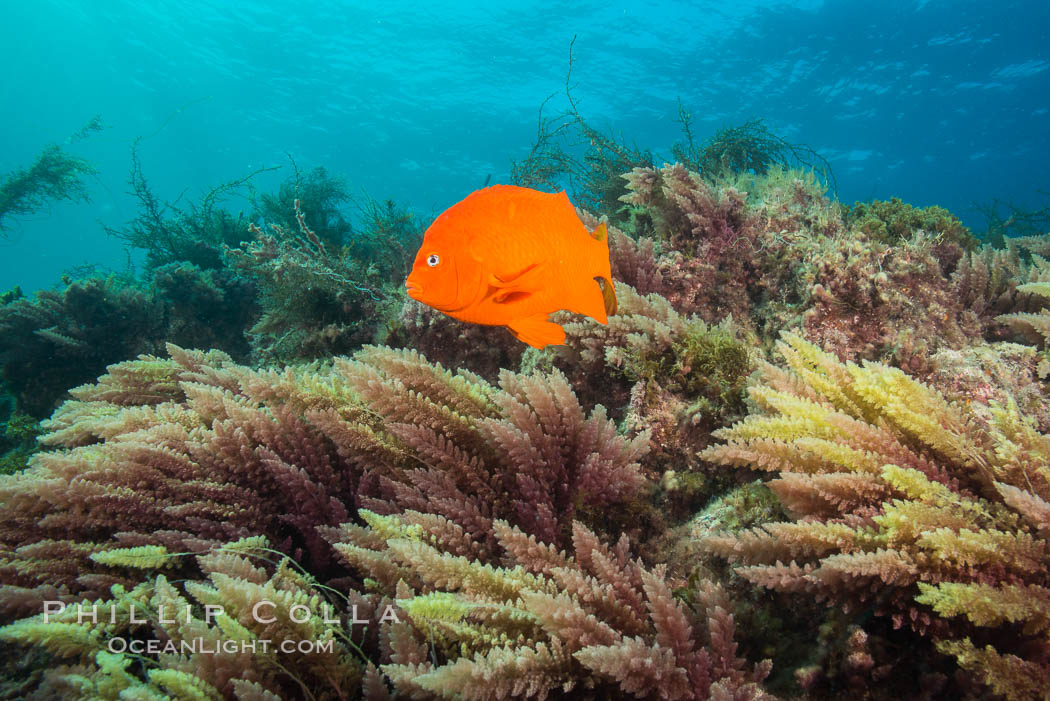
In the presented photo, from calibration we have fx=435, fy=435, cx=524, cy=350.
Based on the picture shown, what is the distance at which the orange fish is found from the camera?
121cm

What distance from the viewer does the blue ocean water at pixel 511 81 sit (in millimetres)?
34812

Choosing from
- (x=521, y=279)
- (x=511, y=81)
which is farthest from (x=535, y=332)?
(x=511, y=81)

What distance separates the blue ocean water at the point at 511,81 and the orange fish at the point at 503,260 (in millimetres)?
25143

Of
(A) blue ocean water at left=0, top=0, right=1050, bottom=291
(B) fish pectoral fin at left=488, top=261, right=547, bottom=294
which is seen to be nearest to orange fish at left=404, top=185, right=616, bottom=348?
(B) fish pectoral fin at left=488, top=261, right=547, bottom=294

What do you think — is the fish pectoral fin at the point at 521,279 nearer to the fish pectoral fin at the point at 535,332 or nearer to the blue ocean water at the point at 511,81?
the fish pectoral fin at the point at 535,332

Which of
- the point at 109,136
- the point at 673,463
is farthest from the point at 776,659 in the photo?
the point at 109,136

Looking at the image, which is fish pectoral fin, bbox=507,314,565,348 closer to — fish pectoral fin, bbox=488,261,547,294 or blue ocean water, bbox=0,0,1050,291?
fish pectoral fin, bbox=488,261,547,294

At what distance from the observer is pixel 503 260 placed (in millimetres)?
1220

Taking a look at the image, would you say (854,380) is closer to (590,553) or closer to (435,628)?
(590,553)

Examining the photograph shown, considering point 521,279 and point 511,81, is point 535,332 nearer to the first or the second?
point 521,279

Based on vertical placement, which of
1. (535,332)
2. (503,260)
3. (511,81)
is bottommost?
(535,332)

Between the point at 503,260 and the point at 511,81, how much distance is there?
5620 cm

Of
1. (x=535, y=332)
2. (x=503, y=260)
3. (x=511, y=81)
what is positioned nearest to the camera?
(x=503, y=260)

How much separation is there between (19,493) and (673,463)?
3.56 m
